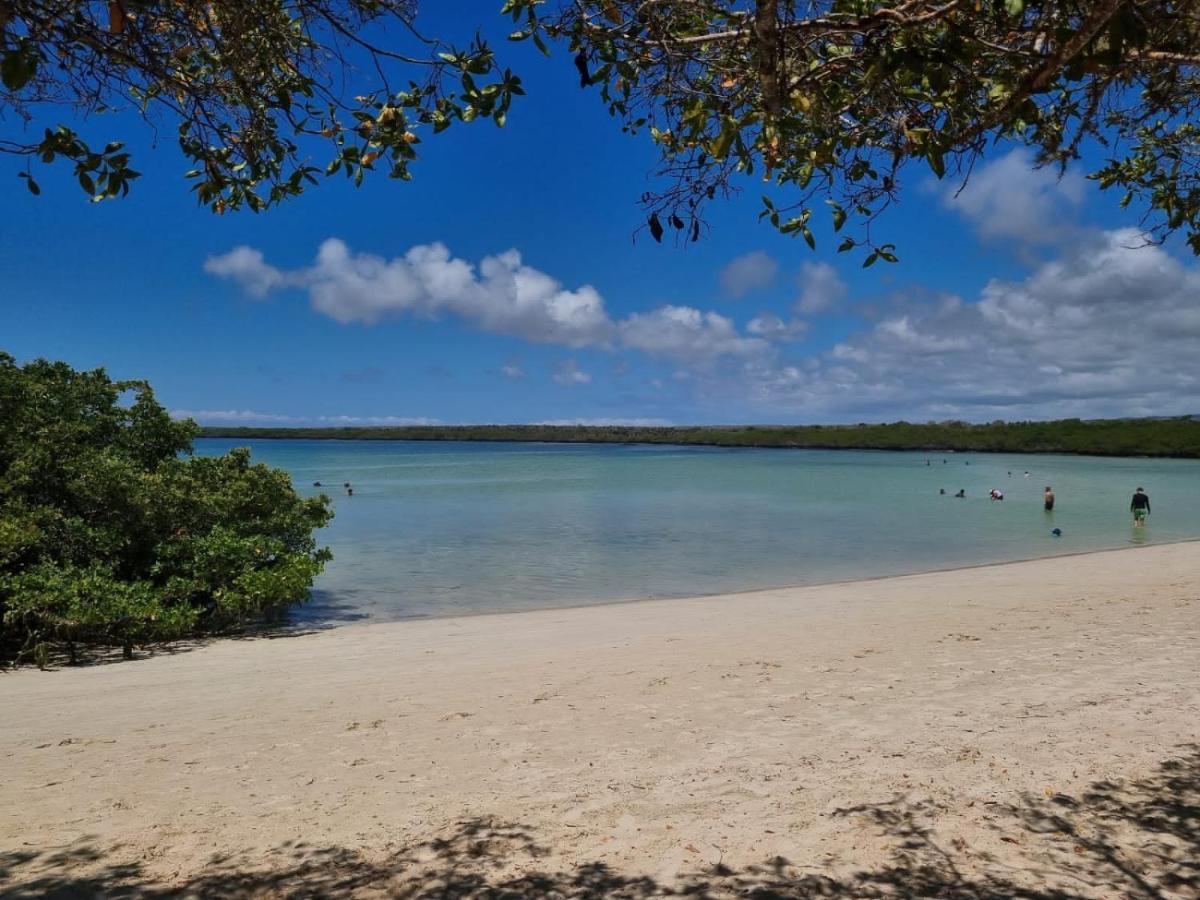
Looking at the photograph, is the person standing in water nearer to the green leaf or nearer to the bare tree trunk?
the bare tree trunk

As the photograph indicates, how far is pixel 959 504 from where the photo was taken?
35125 millimetres

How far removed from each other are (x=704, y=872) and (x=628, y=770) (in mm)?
1406

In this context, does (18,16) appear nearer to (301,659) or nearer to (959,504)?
(301,659)

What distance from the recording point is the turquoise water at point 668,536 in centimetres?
1664

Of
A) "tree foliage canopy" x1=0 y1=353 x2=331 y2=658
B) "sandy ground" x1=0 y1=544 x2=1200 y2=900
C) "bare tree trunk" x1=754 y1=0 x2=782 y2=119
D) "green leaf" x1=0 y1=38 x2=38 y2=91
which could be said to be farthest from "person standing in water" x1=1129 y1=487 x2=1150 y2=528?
"green leaf" x1=0 y1=38 x2=38 y2=91

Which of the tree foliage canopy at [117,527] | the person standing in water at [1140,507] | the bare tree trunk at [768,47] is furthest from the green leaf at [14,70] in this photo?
the person standing in water at [1140,507]

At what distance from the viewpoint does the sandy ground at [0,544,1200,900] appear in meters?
3.84

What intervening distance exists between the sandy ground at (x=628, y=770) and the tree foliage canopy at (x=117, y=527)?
84 centimetres

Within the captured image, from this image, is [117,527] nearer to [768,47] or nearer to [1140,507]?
[768,47]

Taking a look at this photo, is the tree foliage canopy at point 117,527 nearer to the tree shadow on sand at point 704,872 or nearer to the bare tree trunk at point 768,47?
the tree shadow on sand at point 704,872

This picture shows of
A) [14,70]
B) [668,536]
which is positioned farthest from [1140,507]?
[14,70]

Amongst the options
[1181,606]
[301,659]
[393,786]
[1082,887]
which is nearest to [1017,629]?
[1181,606]

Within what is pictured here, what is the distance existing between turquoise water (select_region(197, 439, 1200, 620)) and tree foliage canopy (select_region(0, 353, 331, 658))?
8.03 feet

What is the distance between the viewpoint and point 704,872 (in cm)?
383
